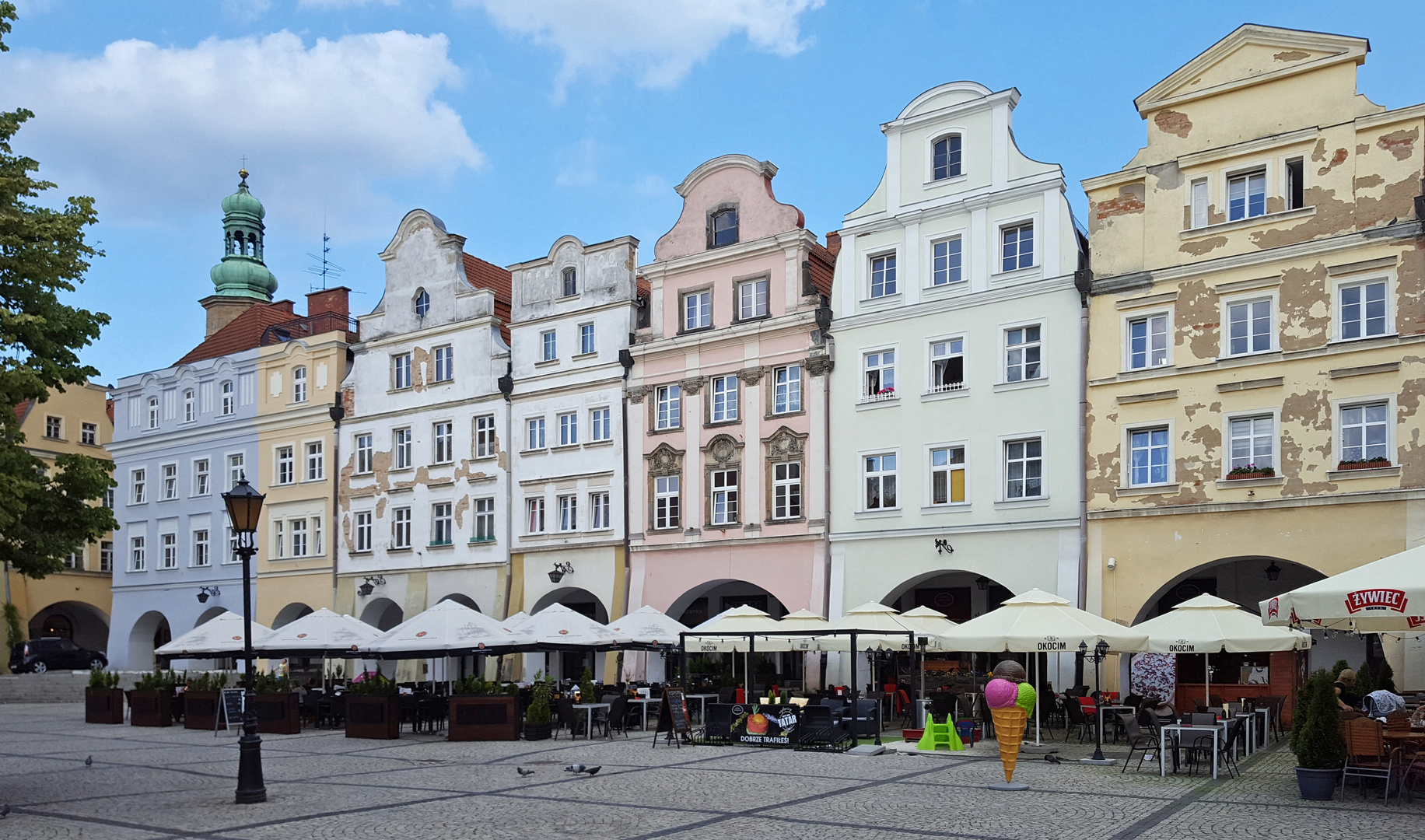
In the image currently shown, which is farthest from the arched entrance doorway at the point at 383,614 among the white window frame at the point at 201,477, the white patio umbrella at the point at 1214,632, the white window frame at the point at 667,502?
the white patio umbrella at the point at 1214,632

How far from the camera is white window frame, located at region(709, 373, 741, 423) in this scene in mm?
36062

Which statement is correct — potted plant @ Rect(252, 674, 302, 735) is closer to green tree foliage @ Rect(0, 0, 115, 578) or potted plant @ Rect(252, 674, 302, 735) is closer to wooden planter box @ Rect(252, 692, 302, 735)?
wooden planter box @ Rect(252, 692, 302, 735)

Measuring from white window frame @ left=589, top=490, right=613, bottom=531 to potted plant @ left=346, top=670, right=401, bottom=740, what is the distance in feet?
38.7

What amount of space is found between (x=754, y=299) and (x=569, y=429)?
7149 millimetres

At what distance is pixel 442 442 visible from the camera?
42375 millimetres

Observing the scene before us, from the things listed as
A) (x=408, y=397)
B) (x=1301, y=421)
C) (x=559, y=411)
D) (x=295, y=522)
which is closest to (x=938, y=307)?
(x=1301, y=421)

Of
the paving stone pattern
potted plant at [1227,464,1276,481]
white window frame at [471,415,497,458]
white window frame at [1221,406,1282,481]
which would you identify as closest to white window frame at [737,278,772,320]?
white window frame at [471,415,497,458]

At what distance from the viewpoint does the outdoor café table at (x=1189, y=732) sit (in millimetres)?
17781

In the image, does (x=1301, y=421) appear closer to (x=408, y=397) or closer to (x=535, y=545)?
(x=535, y=545)

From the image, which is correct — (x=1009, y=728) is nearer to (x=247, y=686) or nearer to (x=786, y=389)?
(x=247, y=686)

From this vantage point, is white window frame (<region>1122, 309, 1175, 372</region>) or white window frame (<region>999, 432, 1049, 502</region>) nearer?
white window frame (<region>1122, 309, 1175, 372</region>)

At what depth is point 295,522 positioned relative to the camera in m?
46.0

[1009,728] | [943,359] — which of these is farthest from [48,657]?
[1009,728]

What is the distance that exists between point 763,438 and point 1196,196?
12.3 m
